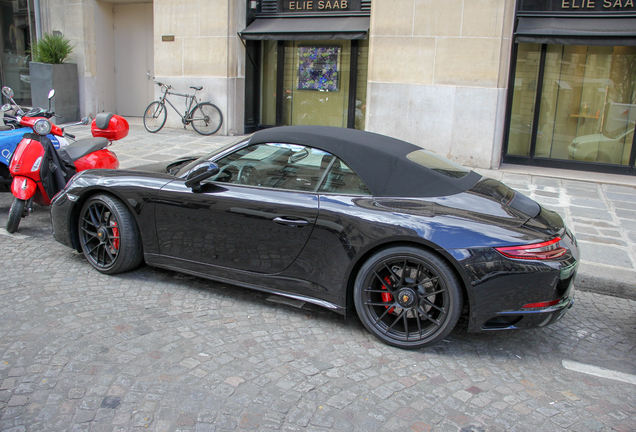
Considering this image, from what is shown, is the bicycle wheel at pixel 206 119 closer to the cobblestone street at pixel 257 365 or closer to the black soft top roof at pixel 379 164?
the cobblestone street at pixel 257 365

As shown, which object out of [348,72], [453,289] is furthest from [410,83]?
[453,289]

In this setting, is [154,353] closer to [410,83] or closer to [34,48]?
[410,83]

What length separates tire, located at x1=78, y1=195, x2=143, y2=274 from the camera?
14.4 ft

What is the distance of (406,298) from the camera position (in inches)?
137

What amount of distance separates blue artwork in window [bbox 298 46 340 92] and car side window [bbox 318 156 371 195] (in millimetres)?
9180

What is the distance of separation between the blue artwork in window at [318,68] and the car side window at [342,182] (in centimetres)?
918

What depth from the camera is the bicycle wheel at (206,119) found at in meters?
12.5

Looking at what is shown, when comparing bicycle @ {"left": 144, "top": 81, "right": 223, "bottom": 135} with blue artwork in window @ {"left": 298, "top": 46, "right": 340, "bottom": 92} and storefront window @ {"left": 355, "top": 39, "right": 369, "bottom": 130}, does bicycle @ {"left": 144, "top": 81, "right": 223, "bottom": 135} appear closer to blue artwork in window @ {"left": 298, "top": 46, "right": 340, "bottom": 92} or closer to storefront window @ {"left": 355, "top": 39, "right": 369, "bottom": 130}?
blue artwork in window @ {"left": 298, "top": 46, "right": 340, "bottom": 92}

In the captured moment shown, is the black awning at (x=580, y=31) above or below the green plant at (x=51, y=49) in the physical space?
above

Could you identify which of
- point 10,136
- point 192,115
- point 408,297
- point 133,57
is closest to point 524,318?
point 408,297

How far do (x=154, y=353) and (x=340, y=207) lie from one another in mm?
1489

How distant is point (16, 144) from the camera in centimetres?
604

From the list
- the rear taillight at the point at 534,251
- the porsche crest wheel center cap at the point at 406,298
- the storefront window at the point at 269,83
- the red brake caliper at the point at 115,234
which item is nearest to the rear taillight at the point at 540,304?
the rear taillight at the point at 534,251

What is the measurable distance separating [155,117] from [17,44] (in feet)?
18.6
